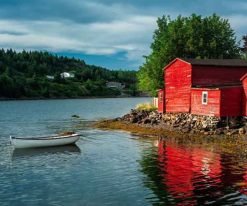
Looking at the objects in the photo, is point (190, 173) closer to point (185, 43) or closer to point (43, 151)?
point (43, 151)

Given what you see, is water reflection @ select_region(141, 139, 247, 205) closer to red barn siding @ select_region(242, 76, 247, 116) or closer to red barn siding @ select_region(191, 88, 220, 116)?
red barn siding @ select_region(191, 88, 220, 116)

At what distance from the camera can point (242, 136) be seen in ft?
153

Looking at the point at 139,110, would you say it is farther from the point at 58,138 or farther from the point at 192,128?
the point at 58,138

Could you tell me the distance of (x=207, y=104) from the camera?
54188 mm

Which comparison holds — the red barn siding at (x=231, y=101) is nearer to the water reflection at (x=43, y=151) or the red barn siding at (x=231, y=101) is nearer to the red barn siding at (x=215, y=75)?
the red barn siding at (x=215, y=75)

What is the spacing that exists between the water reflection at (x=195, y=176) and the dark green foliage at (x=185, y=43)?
115ft

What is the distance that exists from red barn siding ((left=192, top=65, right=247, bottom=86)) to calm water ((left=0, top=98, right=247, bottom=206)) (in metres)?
13.6

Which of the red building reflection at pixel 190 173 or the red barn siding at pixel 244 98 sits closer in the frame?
the red building reflection at pixel 190 173

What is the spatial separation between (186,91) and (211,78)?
3.87 meters

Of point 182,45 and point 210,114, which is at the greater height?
point 182,45

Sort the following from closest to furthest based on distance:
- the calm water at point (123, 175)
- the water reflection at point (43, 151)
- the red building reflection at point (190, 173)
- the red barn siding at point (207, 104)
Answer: the calm water at point (123, 175), the red building reflection at point (190, 173), the water reflection at point (43, 151), the red barn siding at point (207, 104)

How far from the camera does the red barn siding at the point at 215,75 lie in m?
58.4

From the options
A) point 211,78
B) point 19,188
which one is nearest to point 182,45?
point 211,78

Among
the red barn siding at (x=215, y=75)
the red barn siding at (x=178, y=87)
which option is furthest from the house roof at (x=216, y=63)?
the red barn siding at (x=178, y=87)
